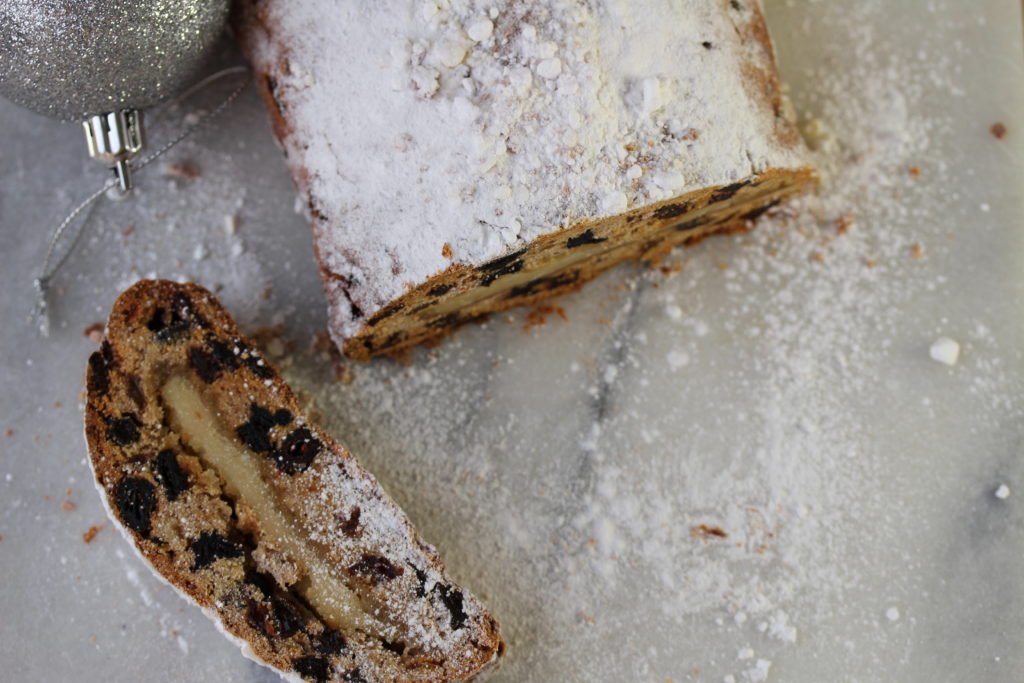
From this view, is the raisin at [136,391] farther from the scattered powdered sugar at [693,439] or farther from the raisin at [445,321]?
the raisin at [445,321]

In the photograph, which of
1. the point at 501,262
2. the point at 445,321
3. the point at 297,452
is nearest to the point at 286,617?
the point at 297,452

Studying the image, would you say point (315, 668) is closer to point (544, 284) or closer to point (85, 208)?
point (544, 284)

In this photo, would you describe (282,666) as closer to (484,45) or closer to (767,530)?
(767,530)

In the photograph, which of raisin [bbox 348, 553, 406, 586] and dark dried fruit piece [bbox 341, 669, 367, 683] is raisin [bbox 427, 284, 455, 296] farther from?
dark dried fruit piece [bbox 341, 669, 367, 683]

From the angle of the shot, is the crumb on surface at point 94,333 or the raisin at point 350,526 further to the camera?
the crumb on surface at point 94,333

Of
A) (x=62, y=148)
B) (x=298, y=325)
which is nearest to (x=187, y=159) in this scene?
(x=62, y=148)

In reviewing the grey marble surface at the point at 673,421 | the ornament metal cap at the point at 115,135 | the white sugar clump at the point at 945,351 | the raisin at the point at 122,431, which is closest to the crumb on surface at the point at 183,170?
the grey marble surface at the point at 673,421
